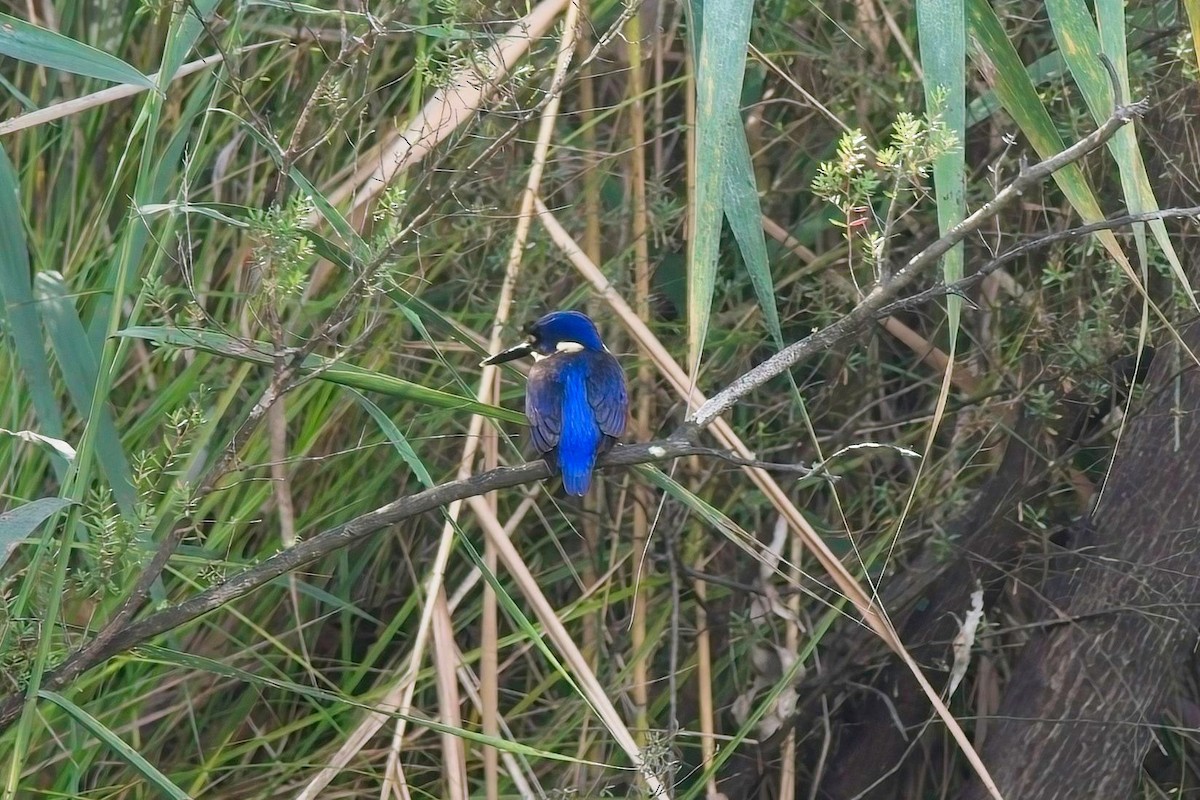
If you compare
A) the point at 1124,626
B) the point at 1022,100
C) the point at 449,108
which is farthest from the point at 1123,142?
the point at 1124,626

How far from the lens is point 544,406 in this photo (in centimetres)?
208

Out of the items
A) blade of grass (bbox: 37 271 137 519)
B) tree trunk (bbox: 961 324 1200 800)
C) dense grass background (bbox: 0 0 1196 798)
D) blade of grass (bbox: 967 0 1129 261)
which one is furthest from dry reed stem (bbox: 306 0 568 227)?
tree trunk (bbox: 961 324 1200 800)

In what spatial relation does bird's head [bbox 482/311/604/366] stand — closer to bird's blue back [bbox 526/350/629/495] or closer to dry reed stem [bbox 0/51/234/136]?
bird's blue back [bbox 526/350/629/495]

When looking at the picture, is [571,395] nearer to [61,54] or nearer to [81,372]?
[81,372]

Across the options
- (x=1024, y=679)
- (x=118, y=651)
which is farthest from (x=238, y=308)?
(x=1024, y=679)

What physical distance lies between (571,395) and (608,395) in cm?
9

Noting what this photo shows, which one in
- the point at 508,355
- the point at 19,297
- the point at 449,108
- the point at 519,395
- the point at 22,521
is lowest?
the point at 519,395

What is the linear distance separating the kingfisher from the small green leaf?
0.62 meters

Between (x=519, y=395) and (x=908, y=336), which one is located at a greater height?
(x=908, y=336)

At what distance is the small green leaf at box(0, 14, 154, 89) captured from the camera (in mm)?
1380

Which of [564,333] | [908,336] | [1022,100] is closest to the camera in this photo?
[1022,100]

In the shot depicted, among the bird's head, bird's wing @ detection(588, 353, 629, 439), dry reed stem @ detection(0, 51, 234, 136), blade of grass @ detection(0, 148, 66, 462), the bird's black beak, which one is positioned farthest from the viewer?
the bird's head

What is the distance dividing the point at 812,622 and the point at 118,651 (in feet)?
4.59

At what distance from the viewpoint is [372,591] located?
8.14 ft
